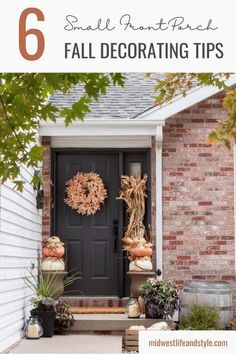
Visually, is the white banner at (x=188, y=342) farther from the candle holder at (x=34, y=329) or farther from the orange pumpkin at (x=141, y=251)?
the orange pumpkin at (x=141, y=251)

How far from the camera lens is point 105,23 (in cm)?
279

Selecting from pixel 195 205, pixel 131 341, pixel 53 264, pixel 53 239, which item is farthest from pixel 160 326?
pixel 195 205

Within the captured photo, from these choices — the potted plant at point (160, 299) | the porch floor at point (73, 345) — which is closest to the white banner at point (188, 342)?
the porch floor at point (73, 345)

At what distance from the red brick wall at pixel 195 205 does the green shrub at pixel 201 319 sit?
1346 millimetres

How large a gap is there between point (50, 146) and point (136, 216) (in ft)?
5.24

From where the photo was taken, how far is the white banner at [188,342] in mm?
3699

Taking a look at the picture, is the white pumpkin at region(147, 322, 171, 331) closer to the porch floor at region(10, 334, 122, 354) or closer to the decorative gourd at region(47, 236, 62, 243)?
the porch floor at region(10, 334, 122, 354)

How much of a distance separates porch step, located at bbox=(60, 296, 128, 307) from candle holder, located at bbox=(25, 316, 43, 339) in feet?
6.26

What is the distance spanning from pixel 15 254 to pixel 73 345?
1229 mm

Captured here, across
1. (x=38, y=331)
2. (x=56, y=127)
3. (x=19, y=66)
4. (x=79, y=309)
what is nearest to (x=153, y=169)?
(x=56, y=127)

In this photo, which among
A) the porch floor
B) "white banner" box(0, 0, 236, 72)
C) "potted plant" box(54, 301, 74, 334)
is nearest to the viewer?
"white banner" box(0, 0, 236, 72)

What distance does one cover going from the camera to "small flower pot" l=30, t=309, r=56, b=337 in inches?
372

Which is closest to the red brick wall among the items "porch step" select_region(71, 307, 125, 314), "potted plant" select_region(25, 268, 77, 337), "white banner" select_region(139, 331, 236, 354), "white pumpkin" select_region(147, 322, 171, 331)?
"porch step" select_region(71, 307, 125, 314)

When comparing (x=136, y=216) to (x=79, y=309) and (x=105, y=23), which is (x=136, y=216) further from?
(x=105, y=23)
